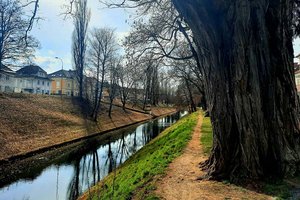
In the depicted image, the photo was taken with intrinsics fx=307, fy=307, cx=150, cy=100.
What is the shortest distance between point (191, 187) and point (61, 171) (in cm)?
1030

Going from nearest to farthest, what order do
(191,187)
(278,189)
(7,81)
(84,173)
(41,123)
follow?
(278,189), (191,187), (84,173), (41,123), (7,81)

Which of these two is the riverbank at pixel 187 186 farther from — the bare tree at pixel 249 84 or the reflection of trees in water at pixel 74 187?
the reflection of trees in water at pixel 74 187

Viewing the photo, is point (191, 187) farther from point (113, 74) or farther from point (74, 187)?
point (113, 74)

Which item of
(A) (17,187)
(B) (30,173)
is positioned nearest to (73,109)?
(B) (30,173)

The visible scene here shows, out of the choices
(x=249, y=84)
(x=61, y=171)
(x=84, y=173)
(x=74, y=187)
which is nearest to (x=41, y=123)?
A: (x=61, y=171)

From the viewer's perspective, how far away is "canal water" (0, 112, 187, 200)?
1232 centimetres

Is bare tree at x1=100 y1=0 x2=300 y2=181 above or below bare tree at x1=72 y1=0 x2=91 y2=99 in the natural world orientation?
below

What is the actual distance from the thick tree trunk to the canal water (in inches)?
212

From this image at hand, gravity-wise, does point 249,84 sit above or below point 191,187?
above

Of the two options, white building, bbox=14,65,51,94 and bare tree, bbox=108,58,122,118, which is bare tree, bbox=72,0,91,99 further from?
white building, bbox=14,65,51,94

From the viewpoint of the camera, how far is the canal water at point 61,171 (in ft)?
40.4

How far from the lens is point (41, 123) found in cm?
2738


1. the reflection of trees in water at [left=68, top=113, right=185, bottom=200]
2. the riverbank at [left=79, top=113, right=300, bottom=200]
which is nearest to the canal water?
the reflection of trees in water at [left=68, top=113, right=185, bottom=200]

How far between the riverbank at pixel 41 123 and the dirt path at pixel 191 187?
12129 mm
